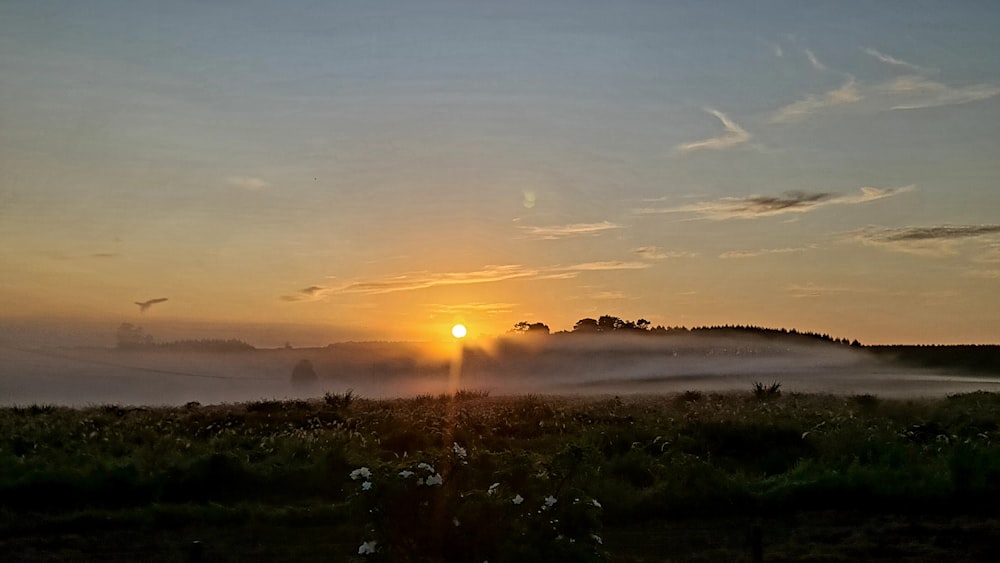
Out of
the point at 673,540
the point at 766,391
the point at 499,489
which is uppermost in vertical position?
the point at 766,391

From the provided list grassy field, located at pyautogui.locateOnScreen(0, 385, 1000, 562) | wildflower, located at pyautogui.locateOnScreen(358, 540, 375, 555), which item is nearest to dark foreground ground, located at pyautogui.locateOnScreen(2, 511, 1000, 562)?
grassy field, located at pyautogui.locateOnScreen(0, 385, 1000, 562)

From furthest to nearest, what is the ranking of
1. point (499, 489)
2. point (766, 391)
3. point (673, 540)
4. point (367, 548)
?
point (766, 391) → point (673, 540) → point (499, 489) → point (367, 548)

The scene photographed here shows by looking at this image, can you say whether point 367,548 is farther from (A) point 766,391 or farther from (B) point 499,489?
(A) point 766,391

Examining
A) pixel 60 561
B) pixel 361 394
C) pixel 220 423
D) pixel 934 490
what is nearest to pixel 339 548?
pixel 60 561

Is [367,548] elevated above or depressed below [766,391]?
below

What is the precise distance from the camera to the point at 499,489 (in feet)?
33.7

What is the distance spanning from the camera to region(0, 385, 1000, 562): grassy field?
390 inches

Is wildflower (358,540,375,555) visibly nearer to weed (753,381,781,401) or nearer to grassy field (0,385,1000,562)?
grassy field (0,385,1000,562)

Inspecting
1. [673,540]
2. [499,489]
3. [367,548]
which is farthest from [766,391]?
[367,548]

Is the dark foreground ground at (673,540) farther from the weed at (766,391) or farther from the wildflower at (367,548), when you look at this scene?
the weed at (766,391)

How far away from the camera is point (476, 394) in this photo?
4619cm

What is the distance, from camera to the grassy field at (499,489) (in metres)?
9.91

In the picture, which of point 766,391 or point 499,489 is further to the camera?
point 766,391

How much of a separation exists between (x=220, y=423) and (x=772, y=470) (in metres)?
16.5
